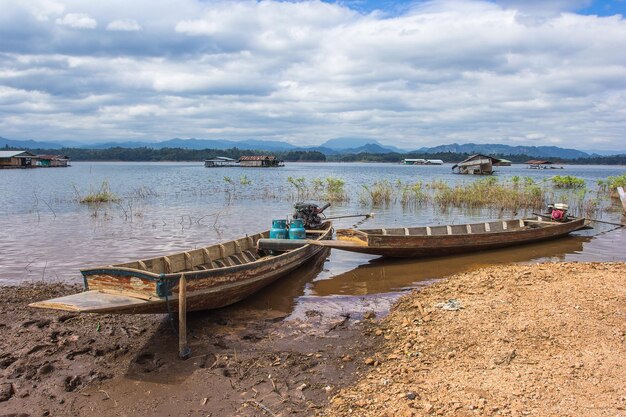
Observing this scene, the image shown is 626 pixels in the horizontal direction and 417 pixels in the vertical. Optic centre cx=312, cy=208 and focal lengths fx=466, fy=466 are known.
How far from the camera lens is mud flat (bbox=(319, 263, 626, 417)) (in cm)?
440

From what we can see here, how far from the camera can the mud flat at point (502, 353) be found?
173 inches

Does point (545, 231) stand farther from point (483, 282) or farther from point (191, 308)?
point (191, 308)

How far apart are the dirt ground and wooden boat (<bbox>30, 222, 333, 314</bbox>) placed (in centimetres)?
59

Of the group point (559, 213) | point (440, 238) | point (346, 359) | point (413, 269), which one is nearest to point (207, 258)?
point (346, 359)

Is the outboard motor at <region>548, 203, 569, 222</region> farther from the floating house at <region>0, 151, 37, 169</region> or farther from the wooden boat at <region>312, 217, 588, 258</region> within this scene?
the floating house at <region>0, 151, 37, 169</region>

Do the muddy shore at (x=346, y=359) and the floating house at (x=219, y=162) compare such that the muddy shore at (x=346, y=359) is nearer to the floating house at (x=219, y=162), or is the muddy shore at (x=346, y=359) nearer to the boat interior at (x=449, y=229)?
the boat interior at (x=449, y=229)

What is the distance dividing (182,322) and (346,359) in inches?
88.5

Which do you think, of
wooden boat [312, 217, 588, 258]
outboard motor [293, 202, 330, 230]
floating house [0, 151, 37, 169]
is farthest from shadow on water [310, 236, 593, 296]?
floating house [0, 151, 37, 169]

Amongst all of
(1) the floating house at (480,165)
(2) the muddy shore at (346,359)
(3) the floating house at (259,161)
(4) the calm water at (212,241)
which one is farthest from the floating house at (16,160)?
(2) the muddy shore at (346,359)

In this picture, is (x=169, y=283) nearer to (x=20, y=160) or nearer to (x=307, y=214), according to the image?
(x=307, y=214)

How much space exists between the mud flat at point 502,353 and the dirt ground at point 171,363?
0.57m

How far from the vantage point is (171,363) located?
608 centimetres

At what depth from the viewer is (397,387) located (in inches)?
195

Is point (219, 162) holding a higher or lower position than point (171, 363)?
higher
